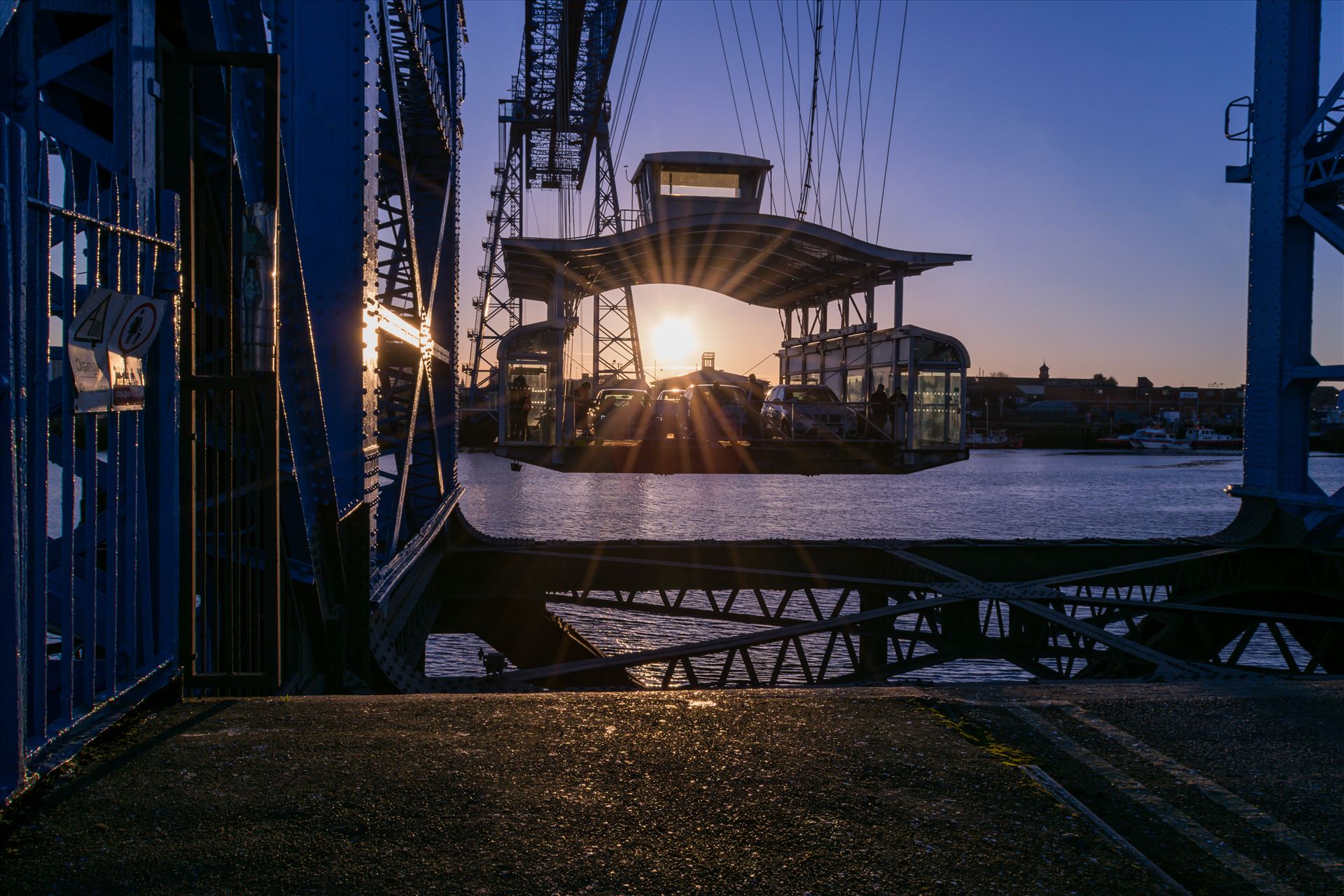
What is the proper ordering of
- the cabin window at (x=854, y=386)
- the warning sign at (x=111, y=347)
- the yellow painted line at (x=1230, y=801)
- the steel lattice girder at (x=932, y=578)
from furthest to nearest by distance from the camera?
the cabin window at (x=854, y=386) < the steel lattice girder at (x=932, y=578) < the warning sign at (x=111, y=347) < the yellow painted line at (x=1230, y=801)

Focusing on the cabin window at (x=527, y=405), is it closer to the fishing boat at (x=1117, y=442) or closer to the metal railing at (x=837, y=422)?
the metal railing at (x=837, y=422)

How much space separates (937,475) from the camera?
13825cm

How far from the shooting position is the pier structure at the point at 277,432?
3148 mm

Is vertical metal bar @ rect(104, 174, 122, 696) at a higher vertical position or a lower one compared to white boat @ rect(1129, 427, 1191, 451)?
higher

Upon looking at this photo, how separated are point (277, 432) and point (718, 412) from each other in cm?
2321

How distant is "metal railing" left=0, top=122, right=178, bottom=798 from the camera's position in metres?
2.78

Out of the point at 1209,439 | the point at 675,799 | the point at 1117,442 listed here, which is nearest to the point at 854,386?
the point at 675,799

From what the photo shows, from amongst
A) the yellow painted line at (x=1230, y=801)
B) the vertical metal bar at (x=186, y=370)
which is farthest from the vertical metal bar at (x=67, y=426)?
the yellow painted line at (x=1230, y=801)

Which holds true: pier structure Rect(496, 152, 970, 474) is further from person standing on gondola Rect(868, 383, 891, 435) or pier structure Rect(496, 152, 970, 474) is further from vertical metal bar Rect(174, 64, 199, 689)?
vertical metal bar Rect(174, 64, 199, 689)

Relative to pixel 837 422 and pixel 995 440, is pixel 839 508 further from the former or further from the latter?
pixel 995 440

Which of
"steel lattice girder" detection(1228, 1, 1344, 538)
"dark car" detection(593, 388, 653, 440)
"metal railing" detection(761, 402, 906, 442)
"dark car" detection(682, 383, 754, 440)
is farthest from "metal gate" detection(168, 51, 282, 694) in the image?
"dark car" detection(593, 388, 653, 440)

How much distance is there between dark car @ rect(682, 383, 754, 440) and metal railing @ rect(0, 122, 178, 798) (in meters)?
22.1

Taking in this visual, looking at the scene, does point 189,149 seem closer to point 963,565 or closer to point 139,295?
point 139,295

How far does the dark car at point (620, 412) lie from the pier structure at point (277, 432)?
15.4m
